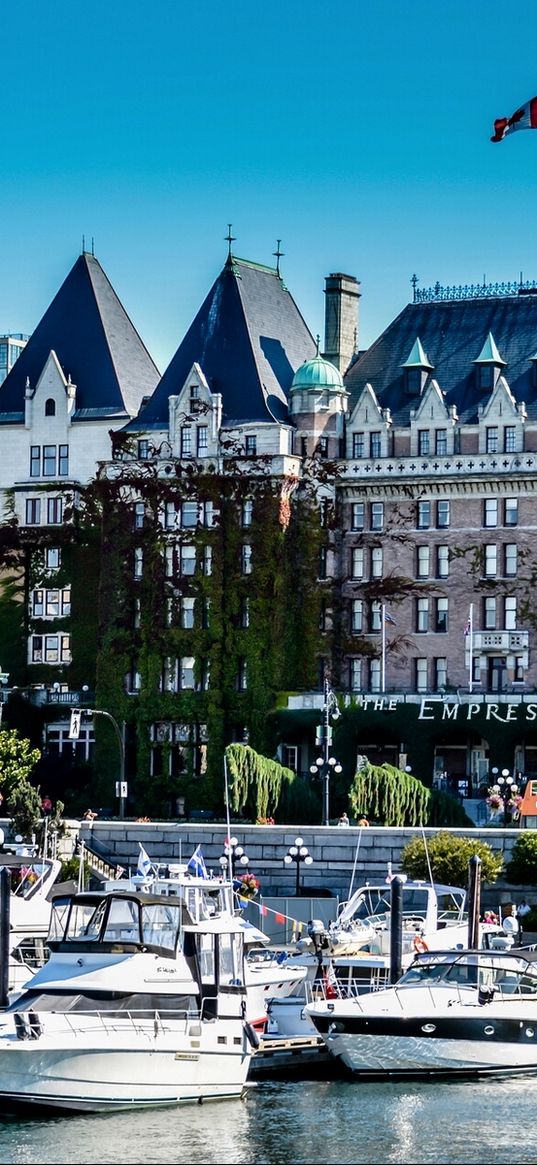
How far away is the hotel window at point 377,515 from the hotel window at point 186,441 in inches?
347

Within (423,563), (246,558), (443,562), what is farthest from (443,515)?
(246,558)

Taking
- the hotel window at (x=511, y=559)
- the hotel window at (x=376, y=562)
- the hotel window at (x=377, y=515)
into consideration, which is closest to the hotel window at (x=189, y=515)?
the hotel window at (x=377, y=515)

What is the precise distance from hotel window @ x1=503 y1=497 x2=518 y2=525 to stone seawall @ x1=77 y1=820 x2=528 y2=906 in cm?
2356

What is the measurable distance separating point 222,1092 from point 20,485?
63938mm

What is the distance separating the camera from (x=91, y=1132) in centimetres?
5400

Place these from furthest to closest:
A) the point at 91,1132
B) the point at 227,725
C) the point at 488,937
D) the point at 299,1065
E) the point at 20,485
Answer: the point at 20,485 → the point at 227,725 → the point at 488,937 → the point at 299,1065 → the point at 91,1132

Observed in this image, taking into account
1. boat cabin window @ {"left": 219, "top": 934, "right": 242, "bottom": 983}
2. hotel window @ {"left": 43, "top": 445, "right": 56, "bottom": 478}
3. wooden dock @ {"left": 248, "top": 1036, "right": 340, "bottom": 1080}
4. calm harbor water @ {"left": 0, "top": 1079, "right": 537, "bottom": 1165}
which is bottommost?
calm harbor water @ {"left": 0, "top": 1079, "right": 537, "bottom": 1165}

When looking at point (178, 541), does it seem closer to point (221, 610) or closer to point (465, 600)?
point (221, 610)

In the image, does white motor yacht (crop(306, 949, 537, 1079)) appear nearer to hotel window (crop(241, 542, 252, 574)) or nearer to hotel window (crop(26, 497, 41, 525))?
hotel window (crop(241, 542, 252, 574))

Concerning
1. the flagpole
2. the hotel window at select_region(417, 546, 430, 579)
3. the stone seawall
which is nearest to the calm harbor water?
the stone seawall

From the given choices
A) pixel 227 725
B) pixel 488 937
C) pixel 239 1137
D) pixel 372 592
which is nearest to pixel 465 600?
pixel 372 592

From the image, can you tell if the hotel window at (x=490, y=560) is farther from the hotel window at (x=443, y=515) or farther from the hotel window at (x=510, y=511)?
the hotel window at (x=443, y=515)

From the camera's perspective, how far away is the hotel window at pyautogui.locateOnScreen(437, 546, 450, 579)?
111812 mm

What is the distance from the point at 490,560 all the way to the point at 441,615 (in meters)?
3.34
